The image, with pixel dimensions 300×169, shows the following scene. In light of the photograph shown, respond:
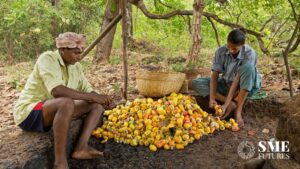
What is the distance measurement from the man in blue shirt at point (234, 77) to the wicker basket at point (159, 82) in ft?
1.34

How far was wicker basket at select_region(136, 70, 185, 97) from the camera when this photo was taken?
15.1 feet

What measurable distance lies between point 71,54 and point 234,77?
2153 mm

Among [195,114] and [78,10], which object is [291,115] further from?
[78,10]

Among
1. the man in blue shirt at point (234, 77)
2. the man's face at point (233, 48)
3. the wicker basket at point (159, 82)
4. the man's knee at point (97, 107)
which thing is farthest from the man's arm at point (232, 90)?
the man's knee at point (97, 107)

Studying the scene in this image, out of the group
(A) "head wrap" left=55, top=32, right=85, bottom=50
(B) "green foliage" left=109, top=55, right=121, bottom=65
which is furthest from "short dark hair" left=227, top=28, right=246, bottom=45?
→ (B) "green foliage" left=109, top=55, right=121, bottom=65

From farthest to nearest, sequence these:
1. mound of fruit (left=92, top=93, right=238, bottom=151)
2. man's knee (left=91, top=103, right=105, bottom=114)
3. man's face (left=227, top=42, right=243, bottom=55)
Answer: man's face (left=227, top=42, right=243, bottom=55), mound of fruit (left=92, top=93, right=238, bottom=151), man's knee (left=91, top=103, right=105, bottom=114)

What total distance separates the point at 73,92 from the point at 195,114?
1601mm

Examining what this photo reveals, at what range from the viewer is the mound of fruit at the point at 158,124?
12.8 feet

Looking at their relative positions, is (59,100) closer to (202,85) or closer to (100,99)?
(100,99)

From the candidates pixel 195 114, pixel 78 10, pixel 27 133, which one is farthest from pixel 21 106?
pixel 78 10

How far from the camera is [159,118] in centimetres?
411

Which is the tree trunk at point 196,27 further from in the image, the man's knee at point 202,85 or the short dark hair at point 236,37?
the short dark hair at point 236,37

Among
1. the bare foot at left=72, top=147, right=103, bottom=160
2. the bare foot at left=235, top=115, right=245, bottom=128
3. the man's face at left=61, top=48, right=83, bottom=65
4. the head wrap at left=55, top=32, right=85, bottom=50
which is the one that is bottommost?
the bare foot at left=72, top=147, right=103, bottom=160

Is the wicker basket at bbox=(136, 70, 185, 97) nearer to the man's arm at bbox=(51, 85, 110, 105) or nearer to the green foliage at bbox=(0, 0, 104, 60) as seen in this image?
the man's arm at bbox=(51, 85, 110, 105)
